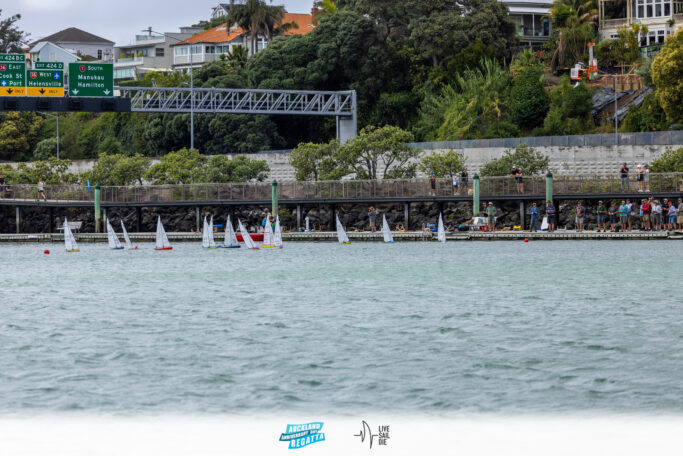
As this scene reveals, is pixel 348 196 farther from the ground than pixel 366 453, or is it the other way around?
pixel 348 196

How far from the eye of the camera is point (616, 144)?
71.7m

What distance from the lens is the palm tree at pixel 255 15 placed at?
113062mm

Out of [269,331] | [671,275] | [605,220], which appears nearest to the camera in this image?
[269,331]

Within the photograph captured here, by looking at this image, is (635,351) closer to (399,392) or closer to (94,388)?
(399,392)

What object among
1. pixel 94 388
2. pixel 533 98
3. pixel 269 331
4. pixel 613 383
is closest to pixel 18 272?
pixel 269 331

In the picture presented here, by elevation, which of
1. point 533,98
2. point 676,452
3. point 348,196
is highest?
point 533,98

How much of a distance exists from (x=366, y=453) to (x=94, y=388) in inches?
288

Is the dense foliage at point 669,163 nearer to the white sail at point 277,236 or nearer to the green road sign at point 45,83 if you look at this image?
the white sail at point 277,236

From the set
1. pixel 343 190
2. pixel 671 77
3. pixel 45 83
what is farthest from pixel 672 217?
pixel 45 83

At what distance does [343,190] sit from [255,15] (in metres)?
46.9

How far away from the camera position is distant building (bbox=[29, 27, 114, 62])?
579ft

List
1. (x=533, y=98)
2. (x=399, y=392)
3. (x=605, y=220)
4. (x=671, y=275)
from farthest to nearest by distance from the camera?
(x=533, y=98)
(x=605, y=220)
(x=671, y=275)
(x=399, y=392)

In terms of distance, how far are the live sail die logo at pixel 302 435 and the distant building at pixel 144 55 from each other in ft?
451

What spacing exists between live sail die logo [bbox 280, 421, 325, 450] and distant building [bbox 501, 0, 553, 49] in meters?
92.0
